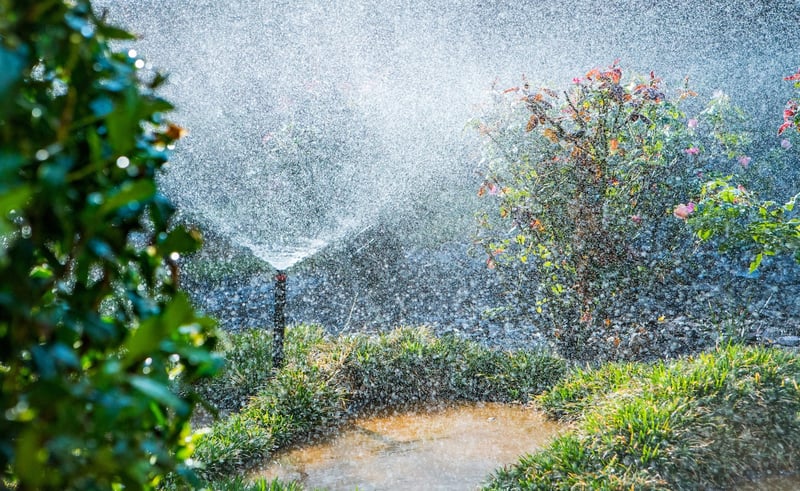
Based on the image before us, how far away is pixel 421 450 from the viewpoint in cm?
338

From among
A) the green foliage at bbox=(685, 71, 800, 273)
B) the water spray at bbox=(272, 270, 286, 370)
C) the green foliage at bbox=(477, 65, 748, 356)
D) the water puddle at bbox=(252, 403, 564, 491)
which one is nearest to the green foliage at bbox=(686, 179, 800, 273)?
the green foliage at bbox=(685, 71, 800, 273)

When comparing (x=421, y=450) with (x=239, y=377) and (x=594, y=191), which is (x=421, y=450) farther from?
(x=594, y=191)

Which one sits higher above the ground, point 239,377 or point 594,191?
point 594,191

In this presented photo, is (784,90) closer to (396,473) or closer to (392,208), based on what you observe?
(392,208)

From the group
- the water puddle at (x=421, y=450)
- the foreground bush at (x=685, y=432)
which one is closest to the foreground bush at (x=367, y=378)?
the water puddle at (x=421, y=450)

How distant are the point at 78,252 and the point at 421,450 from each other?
293 cm

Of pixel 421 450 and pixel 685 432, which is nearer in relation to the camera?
pixel 685 432

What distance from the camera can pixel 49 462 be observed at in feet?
1.91

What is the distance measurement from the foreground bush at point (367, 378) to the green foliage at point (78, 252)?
2.80 m

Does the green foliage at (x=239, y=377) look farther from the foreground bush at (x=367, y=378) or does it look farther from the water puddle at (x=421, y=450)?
the water puddle at (x=421, y=450)

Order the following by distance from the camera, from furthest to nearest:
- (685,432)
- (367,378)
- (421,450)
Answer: (367,378)
(421,450)
(685,432)

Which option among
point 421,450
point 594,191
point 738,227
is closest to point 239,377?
point 421,450

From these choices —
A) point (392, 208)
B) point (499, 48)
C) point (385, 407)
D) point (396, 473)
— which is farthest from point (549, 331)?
Answer: point (499, 48)

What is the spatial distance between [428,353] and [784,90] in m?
7.08
